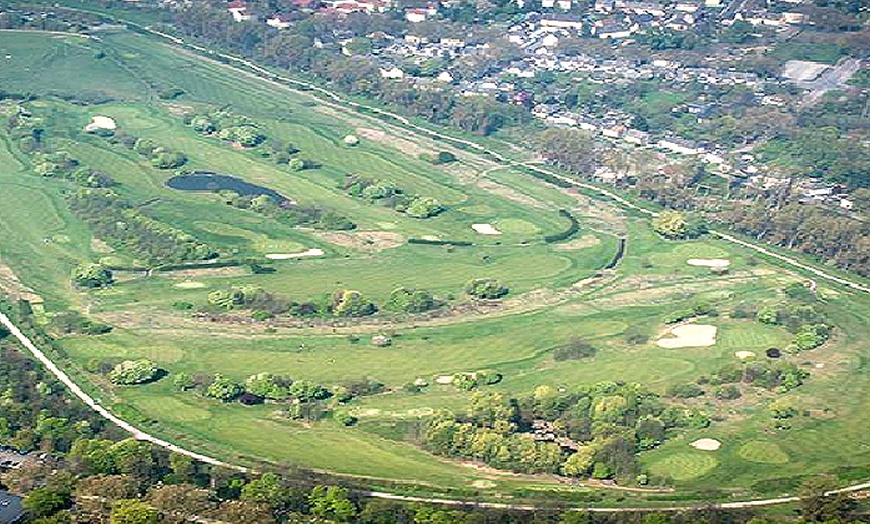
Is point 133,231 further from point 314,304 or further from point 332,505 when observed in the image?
point 332,505

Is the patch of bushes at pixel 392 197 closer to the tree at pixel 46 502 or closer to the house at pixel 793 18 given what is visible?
the tree at pixel 46 502

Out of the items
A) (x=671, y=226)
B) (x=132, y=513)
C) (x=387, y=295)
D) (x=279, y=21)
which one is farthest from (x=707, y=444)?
(x=279, y=21)

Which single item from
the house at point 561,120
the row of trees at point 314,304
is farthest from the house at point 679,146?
the row of trees at point 314,304

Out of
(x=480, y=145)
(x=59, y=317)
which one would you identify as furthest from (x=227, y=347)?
(x=480, y=145)

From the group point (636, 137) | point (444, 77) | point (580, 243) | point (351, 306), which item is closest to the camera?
point (351, 306)

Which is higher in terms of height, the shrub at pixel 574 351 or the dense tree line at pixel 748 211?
the dense tree line at pixel 748 211

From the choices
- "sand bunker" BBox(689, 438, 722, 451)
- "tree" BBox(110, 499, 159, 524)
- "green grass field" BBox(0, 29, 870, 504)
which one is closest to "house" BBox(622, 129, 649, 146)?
"green grass field" BBox(0, 29, 870, 504)
